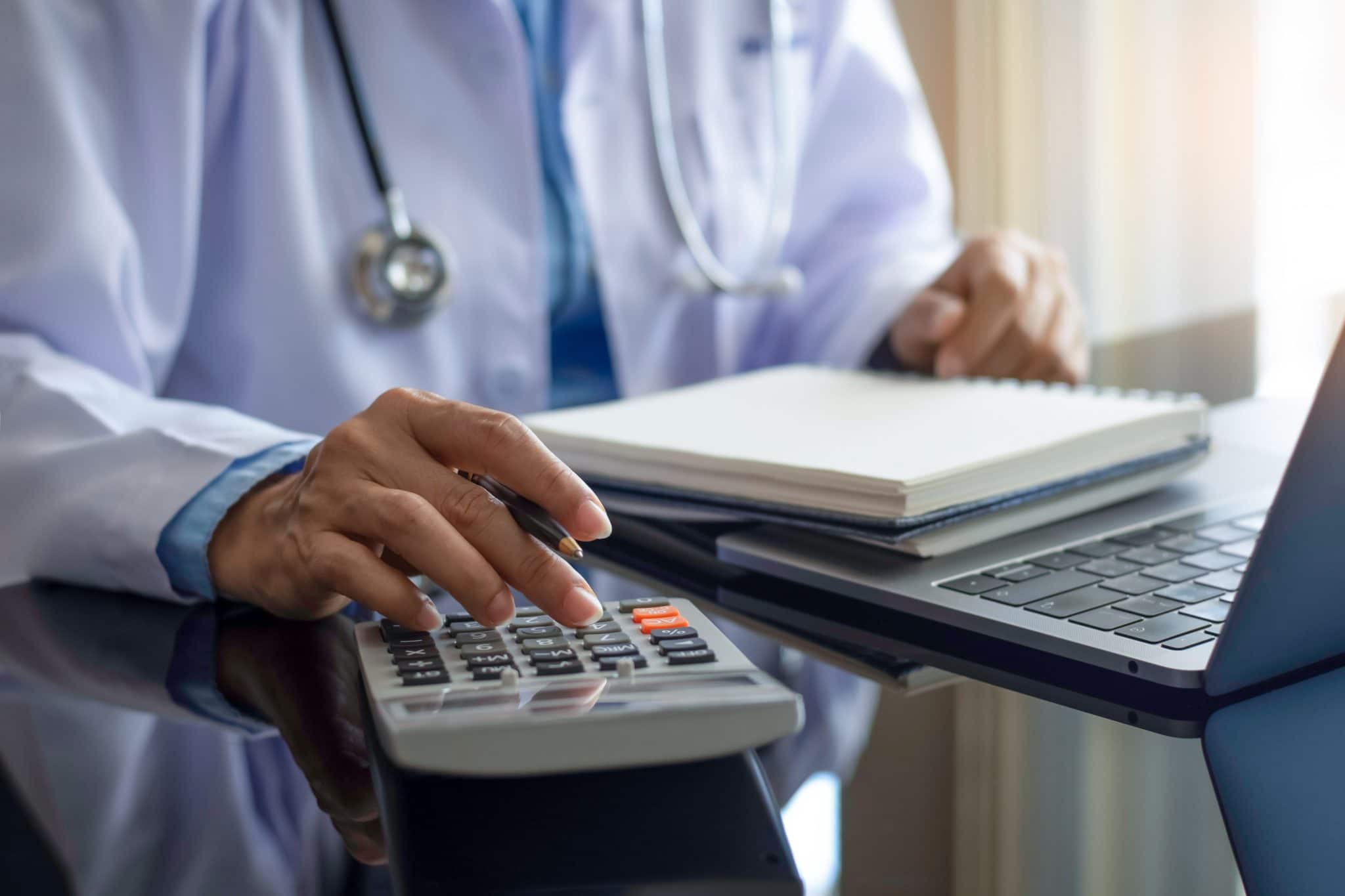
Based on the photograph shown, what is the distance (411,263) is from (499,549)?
491mm

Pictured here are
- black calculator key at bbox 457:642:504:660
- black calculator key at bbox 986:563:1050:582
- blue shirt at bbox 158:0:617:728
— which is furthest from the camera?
blue shirt at bbox 158:0:617:728

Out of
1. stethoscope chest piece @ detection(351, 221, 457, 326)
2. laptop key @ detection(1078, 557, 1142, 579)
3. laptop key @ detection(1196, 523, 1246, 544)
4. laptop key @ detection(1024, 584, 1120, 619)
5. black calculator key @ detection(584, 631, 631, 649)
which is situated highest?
stethoscope chest piece @ detection(351, 221, 457, 326)

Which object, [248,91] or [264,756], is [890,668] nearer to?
[264,756]

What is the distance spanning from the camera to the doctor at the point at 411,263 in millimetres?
519

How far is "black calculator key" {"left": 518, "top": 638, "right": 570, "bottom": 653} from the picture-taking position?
1.35 ft

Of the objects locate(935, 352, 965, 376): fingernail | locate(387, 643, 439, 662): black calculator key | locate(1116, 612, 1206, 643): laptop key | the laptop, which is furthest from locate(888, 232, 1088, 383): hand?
locate(387, 643, 439, 662): black calculator key

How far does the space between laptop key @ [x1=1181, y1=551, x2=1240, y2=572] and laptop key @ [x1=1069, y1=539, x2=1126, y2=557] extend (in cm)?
3

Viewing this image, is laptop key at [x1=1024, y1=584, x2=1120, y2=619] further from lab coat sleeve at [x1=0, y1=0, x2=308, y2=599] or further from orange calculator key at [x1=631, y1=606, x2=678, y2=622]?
lab coat sleeve at [x1=0, y1=0, x2=308, y2=599]

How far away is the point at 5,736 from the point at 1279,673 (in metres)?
0.45

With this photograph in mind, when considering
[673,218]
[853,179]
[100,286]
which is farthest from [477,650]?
[853,179]

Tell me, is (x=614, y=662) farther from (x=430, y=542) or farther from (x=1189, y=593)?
(x=1189, y=593)

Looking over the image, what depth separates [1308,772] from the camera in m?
0.34

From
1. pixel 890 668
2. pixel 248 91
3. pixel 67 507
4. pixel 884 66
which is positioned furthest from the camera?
pixel 884 66

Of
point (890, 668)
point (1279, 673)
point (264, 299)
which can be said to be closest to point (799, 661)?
point (890, 668)
